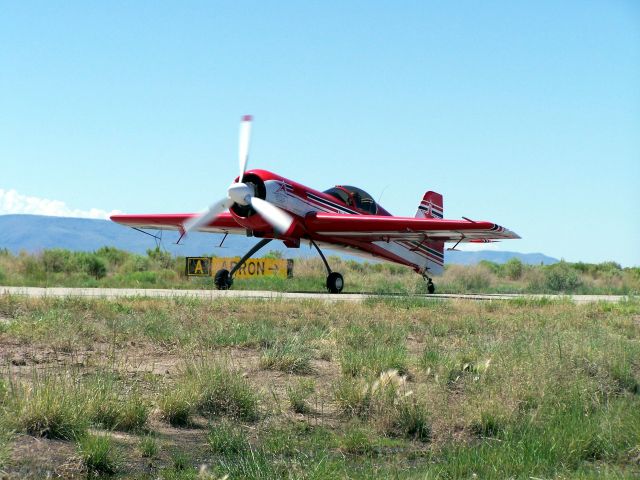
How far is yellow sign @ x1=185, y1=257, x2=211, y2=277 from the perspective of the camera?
32969mm

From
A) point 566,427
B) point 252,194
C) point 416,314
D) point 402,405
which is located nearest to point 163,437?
point 402,405

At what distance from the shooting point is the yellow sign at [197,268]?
108ft

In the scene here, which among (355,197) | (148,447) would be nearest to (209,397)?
(148,447)

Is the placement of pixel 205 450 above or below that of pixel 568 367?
below

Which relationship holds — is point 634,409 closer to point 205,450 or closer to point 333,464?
point 333,464

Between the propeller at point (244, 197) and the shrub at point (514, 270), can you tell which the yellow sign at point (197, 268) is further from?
the shrub at point (514, 270)

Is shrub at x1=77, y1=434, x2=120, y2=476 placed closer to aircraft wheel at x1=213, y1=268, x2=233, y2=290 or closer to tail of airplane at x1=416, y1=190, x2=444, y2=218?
aircraft wheel at x1=213, y1=268, x2=233, y2=290

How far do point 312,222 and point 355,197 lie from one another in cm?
257

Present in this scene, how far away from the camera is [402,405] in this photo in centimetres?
841

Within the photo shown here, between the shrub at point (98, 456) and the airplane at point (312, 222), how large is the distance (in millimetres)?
14196

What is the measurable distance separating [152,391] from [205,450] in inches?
70.4

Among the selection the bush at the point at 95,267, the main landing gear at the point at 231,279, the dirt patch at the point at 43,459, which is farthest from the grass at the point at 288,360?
the bush at the point at 95,267

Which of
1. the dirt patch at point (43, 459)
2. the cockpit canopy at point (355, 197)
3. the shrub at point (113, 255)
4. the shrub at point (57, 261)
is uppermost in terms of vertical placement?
the cockpit canopy at point (355, 197)

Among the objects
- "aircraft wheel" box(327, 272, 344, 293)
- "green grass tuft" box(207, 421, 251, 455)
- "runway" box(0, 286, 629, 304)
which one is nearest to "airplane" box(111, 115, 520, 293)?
"aircraft wheel" box(327, 272, 344, 293)
